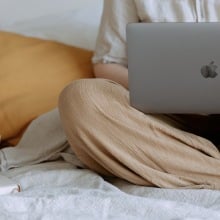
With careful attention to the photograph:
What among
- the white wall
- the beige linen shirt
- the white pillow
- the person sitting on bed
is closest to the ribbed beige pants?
the person sitting on bed

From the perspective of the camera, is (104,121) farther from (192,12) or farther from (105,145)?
(192,12)

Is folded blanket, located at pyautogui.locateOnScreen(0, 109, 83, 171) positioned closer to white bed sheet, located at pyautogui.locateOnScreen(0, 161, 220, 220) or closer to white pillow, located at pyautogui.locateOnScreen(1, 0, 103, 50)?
white bed sheet, located at pyautogui.locateOnScreen(0, 161, 220, 220)

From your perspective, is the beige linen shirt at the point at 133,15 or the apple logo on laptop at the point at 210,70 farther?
the beige linen shirt at the point at 133,15

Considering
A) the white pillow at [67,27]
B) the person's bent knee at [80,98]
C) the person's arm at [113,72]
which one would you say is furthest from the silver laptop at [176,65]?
the white pillow at [67,27]

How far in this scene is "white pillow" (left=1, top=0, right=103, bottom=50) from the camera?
1.76m

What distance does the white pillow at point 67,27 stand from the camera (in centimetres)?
176

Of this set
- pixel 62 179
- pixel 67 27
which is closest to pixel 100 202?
pixel 62 179

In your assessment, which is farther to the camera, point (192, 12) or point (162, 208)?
point (192, 12)

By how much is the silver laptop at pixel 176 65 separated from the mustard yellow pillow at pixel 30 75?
16.2 inches

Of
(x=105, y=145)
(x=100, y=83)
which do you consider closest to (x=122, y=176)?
(x=105, y=145)

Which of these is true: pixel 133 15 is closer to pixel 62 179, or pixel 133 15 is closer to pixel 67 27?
pixel 67 27

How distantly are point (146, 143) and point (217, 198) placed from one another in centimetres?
18

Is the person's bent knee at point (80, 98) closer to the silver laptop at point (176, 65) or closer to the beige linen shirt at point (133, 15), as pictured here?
the silver laptop at point (176, 65)

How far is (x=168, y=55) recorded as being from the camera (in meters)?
1.15
